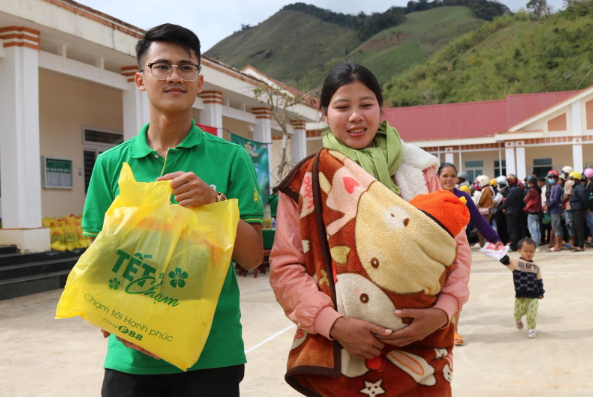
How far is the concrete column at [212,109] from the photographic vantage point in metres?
13.4

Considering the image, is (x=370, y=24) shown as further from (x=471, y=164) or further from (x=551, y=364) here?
(x=551, y=364)

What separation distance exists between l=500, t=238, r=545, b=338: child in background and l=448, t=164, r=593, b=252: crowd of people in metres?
5.96

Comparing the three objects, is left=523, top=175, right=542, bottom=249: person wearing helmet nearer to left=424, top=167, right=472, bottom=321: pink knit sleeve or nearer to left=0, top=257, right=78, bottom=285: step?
left=0, top=257, right=78, bottom=285: step

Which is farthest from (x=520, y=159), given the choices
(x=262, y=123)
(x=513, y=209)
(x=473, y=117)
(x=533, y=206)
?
(x=262, y=123)

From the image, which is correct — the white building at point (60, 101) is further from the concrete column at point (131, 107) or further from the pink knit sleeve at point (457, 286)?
the pink knit sleeve at point (457, 286)

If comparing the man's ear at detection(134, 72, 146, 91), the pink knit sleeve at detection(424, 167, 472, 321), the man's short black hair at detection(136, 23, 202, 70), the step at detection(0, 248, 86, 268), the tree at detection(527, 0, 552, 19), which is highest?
the tree at detection(527, 0, 552, 19)

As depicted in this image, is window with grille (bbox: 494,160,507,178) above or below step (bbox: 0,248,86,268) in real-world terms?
above

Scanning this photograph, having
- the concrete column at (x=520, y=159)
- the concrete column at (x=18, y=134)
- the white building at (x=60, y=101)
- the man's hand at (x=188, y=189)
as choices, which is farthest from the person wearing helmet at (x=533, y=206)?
the man's hand at (x=188, y=189)

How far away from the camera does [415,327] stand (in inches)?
70.0

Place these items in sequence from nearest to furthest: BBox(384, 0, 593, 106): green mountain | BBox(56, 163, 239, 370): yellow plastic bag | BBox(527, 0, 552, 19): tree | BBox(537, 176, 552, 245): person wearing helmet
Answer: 1. BBox(56, 163, 239, 370): yellow plastic bag
2. BBox(537, 176, 552, 245): person wearing helmet
3. BBox(384, 0, 593, 106): green mountain
4. BBox(527, 0, 552, 19): tree

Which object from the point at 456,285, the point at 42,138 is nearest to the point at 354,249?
the point at 456,285

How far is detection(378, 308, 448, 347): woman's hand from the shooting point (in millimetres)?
1773

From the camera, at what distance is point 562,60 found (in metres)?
48.6

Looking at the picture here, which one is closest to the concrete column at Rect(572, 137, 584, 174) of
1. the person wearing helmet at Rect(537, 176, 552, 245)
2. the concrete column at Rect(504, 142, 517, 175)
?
the concrete column at Rect(504, 142, 517, 175)
